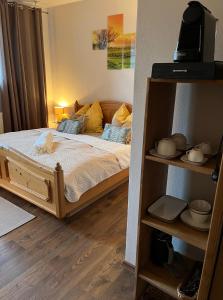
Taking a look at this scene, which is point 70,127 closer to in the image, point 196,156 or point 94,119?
point 94,119

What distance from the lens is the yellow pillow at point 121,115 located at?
370 cm

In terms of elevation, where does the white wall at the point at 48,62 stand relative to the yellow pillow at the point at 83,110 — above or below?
above

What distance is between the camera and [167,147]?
47.0 inches

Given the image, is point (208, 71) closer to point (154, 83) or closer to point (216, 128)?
point (154, 83)

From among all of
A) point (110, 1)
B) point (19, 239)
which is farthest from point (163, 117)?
point (110, 1)

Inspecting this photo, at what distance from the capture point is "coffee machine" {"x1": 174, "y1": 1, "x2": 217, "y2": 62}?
963mm

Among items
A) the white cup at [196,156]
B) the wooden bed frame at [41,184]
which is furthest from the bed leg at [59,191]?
the white cup at [196,156]

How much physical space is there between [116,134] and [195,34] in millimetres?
2428

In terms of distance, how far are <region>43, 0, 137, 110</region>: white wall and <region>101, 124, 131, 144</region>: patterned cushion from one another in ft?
2.44

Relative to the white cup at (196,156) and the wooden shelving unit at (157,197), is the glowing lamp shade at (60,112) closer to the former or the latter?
the wooden shelving unit at (157,197)

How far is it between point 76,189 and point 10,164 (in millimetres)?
903

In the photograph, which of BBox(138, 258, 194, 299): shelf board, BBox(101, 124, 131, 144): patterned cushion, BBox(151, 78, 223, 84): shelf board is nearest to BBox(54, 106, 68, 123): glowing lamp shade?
BBox(101, 124, 131, 144): patterned cushion

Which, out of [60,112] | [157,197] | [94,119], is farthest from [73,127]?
[157,197]

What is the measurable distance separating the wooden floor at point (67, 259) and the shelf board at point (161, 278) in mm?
326
